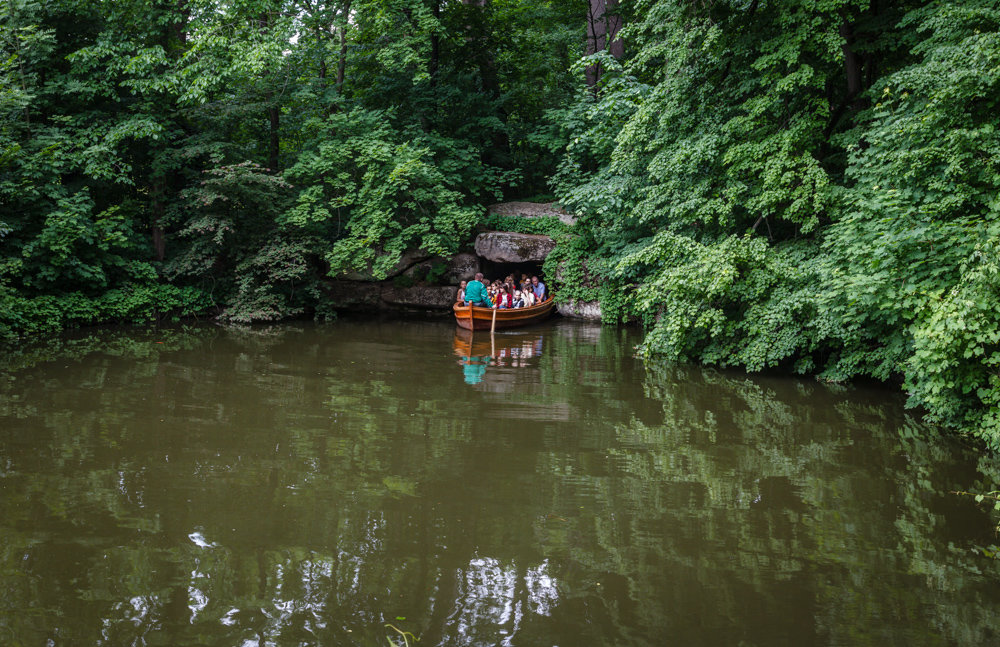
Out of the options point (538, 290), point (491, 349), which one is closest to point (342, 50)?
point (538, 290)

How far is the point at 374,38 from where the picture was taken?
20.7 m

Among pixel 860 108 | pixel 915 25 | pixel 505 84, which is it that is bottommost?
pixel 860 108

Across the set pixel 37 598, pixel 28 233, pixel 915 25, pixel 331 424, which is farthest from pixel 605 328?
pixel 37 598

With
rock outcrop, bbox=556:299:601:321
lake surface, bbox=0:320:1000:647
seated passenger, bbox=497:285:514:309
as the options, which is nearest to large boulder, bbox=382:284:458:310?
seated passenger, bbox=497:285:514:309

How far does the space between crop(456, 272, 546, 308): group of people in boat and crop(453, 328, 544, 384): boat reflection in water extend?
983mm

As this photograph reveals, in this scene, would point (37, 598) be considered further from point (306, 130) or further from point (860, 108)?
point (306, 130)

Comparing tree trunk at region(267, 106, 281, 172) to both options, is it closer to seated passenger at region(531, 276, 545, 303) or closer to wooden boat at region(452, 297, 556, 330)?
wooden boat at region(452, 297, 556, 330)

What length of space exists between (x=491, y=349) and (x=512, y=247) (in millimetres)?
6300

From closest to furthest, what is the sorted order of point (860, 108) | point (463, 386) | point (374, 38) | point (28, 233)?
point (463, 386) < point (860, 108) < point (28, 233) < point (374, 38)

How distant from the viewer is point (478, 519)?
4812 millimetres

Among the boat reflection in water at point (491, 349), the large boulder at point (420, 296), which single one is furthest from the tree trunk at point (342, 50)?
the boat reflection in water at point (491, 349)

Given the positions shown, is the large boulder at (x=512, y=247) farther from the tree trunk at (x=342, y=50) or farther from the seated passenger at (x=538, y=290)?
the tree trunk at (x=342, y=50)

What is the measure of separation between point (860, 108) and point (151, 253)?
16.7 meters

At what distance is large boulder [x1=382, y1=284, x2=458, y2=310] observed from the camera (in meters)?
19.7
